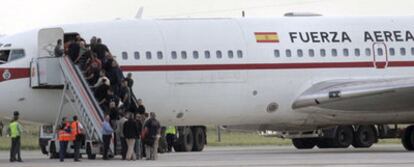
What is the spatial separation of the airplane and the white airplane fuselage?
3 cm

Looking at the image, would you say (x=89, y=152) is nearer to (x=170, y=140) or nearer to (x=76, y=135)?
(x=76, y=135)

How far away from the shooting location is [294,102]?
142ft

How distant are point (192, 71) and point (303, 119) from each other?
183 inches

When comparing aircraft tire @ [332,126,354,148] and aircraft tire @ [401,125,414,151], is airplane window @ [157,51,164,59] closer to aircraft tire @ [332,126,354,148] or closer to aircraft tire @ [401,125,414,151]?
aircraft tire @ [401,125,414,151]

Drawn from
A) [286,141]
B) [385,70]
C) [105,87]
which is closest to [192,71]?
[105,87]

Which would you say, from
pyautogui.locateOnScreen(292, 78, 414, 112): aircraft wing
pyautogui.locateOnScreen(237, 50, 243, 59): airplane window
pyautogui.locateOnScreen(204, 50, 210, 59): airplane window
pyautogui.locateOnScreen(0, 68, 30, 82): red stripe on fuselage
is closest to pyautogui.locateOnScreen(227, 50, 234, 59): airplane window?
pyautogui.locateOnScreen(237, 50, 243, 59): airplane window

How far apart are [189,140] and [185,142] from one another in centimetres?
25

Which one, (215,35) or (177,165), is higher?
(215,35)

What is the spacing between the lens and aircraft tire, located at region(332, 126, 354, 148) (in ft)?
166

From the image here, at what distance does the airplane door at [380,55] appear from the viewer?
44.3 meters

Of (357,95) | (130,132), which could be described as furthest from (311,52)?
(130,132)

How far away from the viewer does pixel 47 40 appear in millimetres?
40438

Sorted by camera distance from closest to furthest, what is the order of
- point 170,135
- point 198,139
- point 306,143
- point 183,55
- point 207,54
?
point 183,55 < point 207,54 < point 306,143 < point 198,139 < point 170,135

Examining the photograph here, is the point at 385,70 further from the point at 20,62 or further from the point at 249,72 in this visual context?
the point at 20,62
